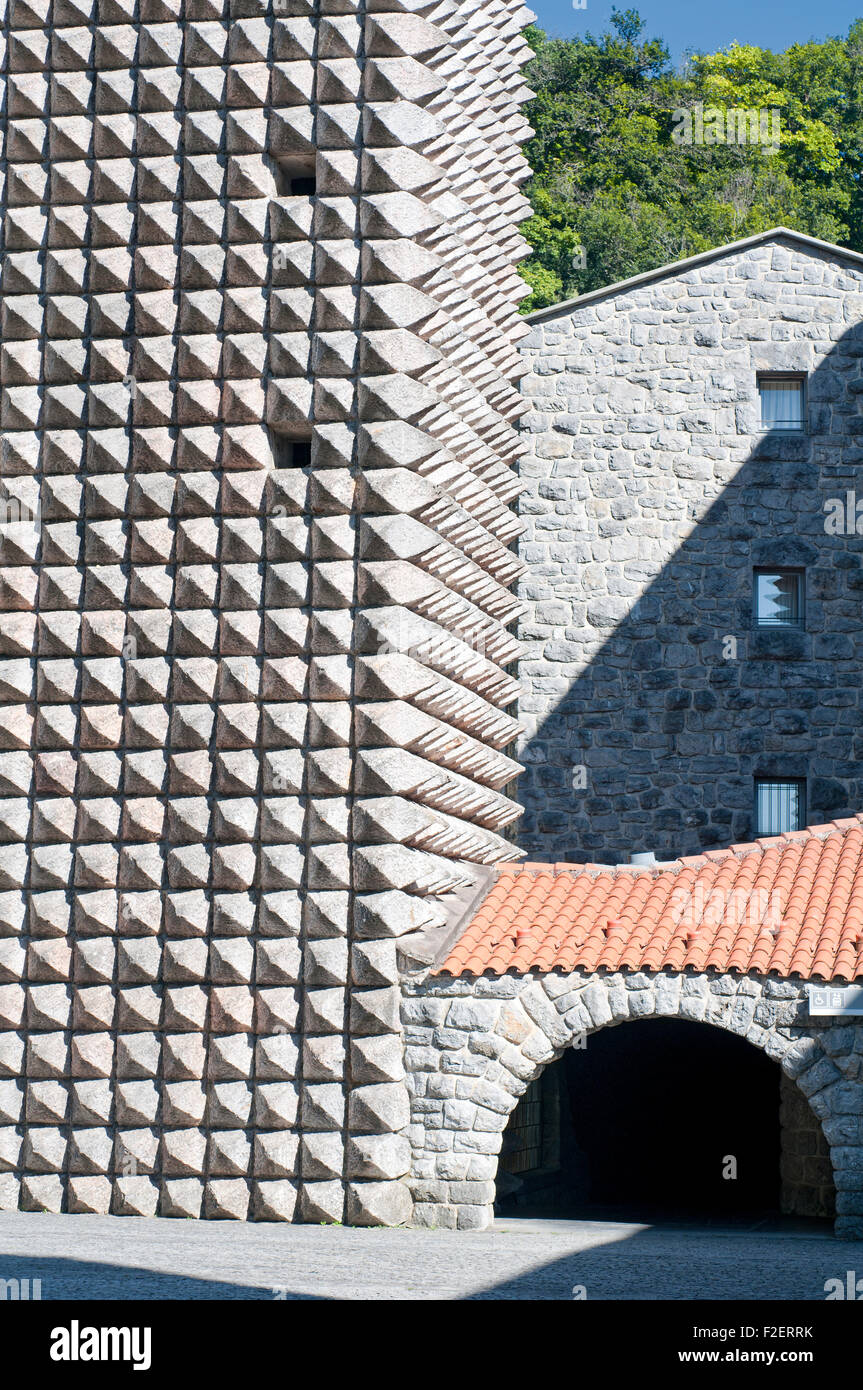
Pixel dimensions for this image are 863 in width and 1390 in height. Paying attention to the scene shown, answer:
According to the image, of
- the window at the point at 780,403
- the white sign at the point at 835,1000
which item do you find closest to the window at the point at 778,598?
the window at the point at 780,403

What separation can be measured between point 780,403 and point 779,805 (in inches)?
179

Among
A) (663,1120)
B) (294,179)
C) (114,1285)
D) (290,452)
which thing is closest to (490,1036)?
(114,1285)

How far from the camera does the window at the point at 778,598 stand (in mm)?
18828

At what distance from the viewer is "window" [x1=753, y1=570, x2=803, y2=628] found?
18828 millimetres

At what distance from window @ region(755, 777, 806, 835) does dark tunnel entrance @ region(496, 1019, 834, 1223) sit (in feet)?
7.78

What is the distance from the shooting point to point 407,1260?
10.8 metres

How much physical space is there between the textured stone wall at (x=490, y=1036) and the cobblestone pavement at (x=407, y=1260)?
0.42 metres

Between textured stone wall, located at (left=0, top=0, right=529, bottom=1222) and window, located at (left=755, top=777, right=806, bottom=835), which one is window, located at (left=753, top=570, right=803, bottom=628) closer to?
window, located at (left=755, top=777, right=806, bottom=835)

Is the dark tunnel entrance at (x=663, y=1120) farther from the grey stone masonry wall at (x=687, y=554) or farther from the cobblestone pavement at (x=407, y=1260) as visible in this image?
the cobblestone pavement at (x=407, y=1260)

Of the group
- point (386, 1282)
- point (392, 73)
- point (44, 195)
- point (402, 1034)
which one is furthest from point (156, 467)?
point (386, 1282)

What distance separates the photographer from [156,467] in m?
13.5

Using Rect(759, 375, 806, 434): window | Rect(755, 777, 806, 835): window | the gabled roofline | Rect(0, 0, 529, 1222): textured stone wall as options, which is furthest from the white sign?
the gabled roofline
